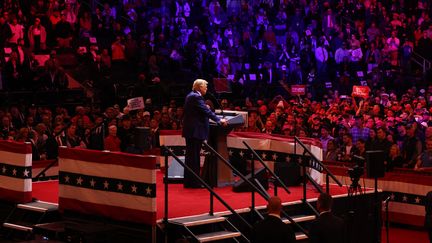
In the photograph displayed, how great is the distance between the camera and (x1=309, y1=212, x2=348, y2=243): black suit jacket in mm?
10898

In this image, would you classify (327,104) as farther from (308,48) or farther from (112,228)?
(112,228)

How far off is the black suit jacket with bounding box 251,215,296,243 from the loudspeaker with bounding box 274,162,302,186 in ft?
21.6

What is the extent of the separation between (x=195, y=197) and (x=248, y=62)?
15.3 metres

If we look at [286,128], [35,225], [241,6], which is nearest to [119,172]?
[35,225]

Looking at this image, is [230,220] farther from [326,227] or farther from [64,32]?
[64,32]

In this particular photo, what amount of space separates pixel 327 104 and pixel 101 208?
1362cm

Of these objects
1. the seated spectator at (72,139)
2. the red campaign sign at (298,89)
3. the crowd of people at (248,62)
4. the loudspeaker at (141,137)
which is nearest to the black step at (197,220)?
the loudspeaker at (141,137)

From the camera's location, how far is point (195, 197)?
15.7m

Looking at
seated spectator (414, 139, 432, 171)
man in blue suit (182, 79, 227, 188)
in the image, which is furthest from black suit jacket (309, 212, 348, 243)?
seated spectator (414, 139, 432, 171)

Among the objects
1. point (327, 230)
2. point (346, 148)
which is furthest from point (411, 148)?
point (327, 230)

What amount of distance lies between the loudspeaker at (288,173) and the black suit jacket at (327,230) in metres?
6.19

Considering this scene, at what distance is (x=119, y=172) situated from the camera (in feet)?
45.6

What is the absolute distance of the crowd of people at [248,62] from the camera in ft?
67.2

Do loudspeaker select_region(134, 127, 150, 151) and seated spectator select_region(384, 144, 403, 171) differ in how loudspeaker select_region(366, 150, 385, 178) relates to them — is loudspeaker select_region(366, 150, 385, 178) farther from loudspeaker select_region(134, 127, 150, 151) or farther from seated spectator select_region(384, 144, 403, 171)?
seated spectator select_region(384, 144, 403, 171)
